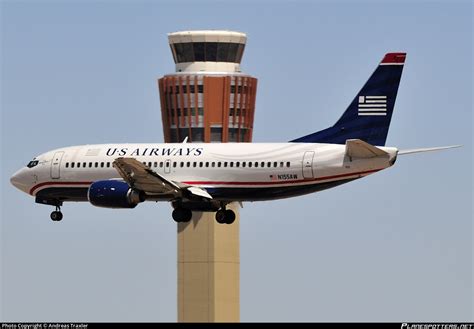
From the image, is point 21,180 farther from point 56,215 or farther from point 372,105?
point 372,105

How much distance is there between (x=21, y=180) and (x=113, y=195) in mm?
9969

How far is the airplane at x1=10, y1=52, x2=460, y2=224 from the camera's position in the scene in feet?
432

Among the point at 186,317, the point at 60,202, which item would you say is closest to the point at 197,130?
the point at 186,317

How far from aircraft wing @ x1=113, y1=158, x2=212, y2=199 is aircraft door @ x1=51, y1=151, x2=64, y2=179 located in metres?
6.77

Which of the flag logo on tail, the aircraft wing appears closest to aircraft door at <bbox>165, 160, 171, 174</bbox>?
the aircraft wing

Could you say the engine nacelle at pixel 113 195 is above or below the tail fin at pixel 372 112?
below

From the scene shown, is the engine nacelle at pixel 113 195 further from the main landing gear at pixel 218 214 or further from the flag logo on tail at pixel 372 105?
the flag logo on tail at pixel 372 105

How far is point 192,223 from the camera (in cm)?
19425

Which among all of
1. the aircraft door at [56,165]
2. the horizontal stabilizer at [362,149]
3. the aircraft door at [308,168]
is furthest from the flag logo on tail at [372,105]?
the aircraft door at [56,165]

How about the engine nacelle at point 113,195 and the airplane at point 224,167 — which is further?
the engine nacelle at point 113,195

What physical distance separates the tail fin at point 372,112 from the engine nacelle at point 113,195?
388 inches

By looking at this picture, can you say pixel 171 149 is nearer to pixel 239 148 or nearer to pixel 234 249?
pixel 239 148

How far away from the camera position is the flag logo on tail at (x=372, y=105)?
138m

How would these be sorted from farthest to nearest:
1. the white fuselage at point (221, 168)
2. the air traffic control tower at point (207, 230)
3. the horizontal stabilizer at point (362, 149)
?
1. the air traffic control tower at point (207, 230)
2. the white fuselage at point (221, 168)
3. the horizontal stabilizer at point (362, 149)
